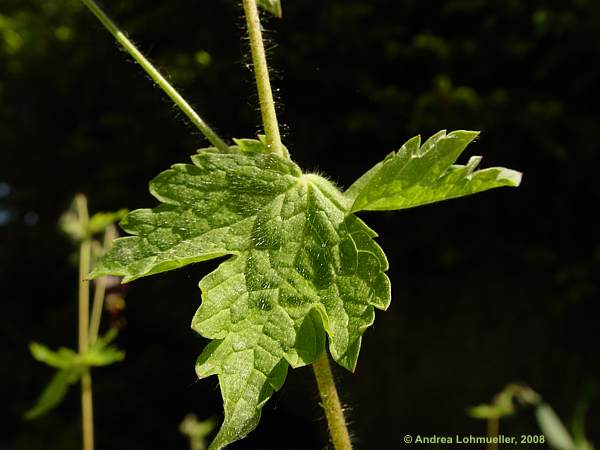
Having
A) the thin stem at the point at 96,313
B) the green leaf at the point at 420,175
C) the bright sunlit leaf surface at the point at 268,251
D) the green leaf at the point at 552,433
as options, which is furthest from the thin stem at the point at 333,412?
the thin stem at the point at 96,313

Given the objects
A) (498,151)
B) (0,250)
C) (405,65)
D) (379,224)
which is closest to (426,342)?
(379,224)

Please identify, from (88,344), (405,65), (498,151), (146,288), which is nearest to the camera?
(88,344)

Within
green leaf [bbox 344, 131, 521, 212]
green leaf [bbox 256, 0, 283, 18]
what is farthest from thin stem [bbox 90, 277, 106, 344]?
green leaf [bbox 344, 131, 521, 212]

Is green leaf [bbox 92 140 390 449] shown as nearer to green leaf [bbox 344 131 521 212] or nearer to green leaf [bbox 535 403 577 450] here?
green leaf [bbox 344 131 521 212]

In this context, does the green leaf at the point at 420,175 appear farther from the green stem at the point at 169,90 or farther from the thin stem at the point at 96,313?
the thin stem at the point at 96,313

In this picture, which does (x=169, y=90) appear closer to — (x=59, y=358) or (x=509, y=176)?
(x=509, y=176)

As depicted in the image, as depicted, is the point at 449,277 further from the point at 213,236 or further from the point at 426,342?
the point at 213,236
